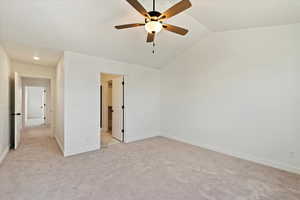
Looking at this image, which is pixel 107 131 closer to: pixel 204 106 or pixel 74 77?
pixel 74 77

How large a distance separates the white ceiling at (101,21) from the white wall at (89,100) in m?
0.37

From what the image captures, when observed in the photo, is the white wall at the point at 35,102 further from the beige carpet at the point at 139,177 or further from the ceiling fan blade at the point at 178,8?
the ceiling fan blade at the point at 178,8

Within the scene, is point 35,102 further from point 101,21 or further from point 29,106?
point 101,21

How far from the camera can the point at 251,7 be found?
2.58m

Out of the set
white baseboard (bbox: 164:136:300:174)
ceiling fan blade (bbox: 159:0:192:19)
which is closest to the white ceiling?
ceiling fan blade (bbox: 159:0:192:19)

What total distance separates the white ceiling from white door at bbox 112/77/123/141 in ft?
3.85

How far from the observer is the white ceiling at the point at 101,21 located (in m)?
2.40

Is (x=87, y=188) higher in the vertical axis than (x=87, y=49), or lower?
lower

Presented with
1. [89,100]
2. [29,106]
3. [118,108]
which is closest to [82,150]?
[89,100]

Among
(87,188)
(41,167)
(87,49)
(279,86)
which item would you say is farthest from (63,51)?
(279,86)

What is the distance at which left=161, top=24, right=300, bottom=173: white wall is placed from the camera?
2.85 metres

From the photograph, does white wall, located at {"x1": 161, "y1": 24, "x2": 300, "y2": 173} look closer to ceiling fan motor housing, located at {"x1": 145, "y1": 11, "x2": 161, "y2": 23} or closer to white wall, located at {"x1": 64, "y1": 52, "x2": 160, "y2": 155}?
white wall, located at {"x1": 64, "y1": 52, "x2": 160, "y2": 155}

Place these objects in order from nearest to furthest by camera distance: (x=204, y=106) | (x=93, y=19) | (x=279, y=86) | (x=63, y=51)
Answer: (x=93, y=19) < (x=279, y=86) < (x=63, y=51) < (x=204, y=106)

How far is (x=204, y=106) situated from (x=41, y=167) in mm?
4121
